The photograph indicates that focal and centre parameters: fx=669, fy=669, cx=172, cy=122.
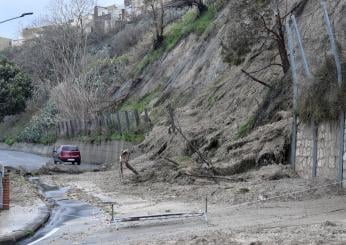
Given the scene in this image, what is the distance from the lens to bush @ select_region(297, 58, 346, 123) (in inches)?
714

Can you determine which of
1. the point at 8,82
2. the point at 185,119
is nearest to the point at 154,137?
the point at 185,119

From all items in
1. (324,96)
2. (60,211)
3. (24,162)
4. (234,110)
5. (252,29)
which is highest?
(252,29)

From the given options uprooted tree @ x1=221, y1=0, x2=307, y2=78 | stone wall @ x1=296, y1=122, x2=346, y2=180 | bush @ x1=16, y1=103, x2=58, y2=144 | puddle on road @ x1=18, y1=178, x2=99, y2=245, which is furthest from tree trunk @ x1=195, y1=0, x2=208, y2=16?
stone wall @ x1=296, y1=122, x2=346, y2=180

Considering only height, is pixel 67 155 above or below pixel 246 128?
below

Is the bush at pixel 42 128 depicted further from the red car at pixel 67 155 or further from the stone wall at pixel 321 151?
the stone wall at pixel 321 151

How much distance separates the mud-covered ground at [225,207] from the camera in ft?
38.2

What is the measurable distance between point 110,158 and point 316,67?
3490 cm

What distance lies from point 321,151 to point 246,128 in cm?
798

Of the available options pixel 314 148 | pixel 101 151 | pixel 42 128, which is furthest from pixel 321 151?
pixel 42 128

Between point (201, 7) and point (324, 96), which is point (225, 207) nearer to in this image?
point (324, 96)

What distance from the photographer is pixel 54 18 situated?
263 ft

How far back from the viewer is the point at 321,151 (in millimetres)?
19609

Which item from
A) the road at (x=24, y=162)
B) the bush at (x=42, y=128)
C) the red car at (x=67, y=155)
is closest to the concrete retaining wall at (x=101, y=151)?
the red car at (x=67, y=155)

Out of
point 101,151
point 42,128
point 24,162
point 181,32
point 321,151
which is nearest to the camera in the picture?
point 321,151
